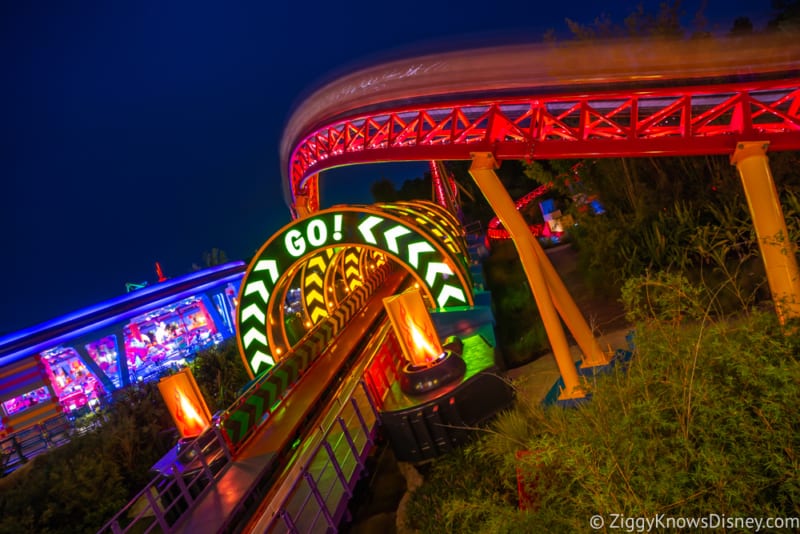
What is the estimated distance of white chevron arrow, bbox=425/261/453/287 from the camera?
8.32 metres

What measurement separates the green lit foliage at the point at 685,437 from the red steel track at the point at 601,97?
9.34 ft

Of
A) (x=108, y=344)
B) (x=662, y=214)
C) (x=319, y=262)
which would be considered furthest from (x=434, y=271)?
(x=108, y=344)

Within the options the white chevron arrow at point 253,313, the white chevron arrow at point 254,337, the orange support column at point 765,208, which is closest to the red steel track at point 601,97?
the orange support column at point 765,208

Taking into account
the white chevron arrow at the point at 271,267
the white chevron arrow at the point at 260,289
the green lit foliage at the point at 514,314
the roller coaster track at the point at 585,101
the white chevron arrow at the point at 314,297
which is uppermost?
the roller coaster track at the point at 585,101

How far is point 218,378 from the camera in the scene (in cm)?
1327

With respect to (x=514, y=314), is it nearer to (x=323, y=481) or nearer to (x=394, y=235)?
(x=394, y=235)

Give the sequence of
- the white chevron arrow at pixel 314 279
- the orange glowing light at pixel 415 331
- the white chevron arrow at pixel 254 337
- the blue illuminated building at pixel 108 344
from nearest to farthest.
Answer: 1. the orange glowing light at pixel 415 331
2. the white chevron arrow at pixel 254 337
3. the white chevron arrow at pixel 314 279
4. the blue illuminated building at pixel 108 344

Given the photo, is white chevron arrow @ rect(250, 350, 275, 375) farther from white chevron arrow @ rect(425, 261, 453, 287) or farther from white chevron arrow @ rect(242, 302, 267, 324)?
white chevron arrow @ rect(425, 261, 453, 287)

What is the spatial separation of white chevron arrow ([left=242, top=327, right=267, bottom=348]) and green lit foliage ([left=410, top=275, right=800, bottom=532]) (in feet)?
21.5

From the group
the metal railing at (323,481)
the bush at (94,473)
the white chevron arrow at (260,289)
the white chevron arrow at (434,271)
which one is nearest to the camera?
the metal railing at (323,481)

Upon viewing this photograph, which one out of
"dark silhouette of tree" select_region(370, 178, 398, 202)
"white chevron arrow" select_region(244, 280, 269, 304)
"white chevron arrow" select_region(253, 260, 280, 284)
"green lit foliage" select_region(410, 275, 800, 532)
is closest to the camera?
"green lit foliage" select_region(410, 275, 800, 532)

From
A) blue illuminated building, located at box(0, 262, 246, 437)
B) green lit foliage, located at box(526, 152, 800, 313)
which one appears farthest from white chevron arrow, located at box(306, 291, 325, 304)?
green lit foliage, located at box(526, 152, 800, 313)

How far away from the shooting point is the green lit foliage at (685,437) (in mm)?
2709

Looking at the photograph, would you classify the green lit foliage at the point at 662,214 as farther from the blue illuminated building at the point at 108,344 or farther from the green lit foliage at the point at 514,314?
the blue illuminated building at the point at 108,344
